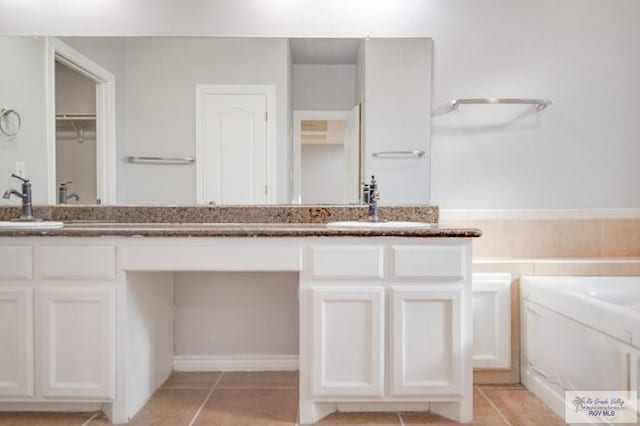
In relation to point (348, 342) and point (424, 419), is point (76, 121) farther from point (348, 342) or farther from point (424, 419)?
point (424, 419)

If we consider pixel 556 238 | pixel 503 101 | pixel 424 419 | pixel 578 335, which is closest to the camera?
pixel 578 335

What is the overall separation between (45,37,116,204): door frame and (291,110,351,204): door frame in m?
0.97

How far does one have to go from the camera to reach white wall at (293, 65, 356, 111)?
2.44 metres

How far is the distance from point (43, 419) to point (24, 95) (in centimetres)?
164

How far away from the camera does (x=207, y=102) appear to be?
2.42 metres

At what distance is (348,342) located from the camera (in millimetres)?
1814

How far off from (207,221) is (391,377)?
4.04 feet

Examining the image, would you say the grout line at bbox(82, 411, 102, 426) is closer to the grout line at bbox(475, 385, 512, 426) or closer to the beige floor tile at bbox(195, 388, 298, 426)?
the beige floor tile at bbox(195, 388, 298, 426)

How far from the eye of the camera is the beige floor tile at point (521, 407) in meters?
1.86

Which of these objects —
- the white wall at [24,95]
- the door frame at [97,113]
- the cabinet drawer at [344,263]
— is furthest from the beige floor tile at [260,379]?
the white wall at [24,95]

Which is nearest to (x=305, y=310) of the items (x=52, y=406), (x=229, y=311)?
(x=229, y=311)

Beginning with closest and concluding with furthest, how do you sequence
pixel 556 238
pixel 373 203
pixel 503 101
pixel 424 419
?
pixel 424 419 → pixel 373 203 → pixel 503 101 → pixel 556 238

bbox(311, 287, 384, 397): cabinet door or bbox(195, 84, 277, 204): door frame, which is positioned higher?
bbox(195, 84, 277, 204): door frame

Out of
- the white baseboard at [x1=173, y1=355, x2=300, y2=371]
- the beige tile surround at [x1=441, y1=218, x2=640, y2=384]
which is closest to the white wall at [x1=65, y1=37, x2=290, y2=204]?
the white baseboard at [x1=173, y1=355, x2=300, y2=371]
